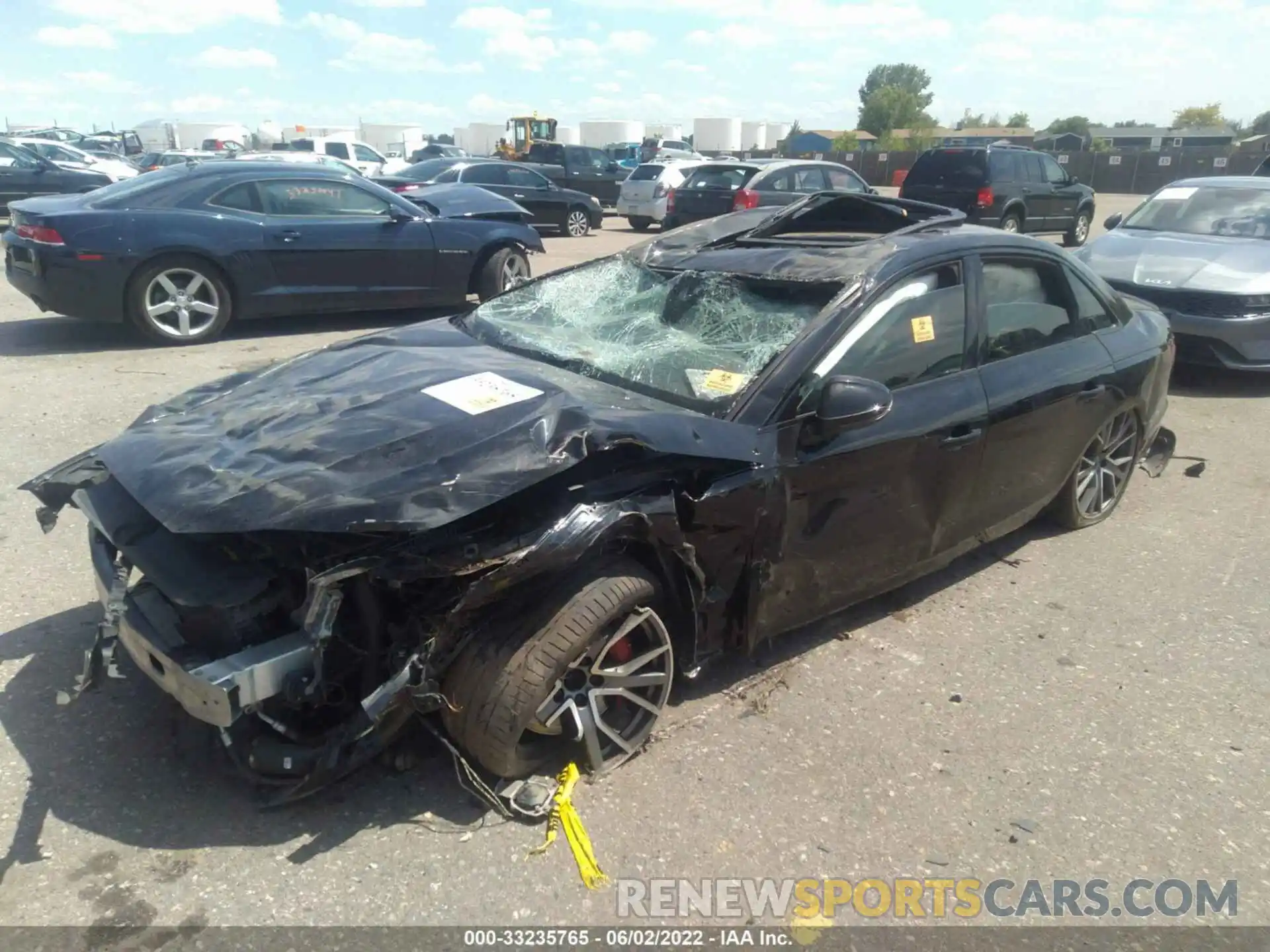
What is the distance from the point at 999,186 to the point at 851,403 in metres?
13.5

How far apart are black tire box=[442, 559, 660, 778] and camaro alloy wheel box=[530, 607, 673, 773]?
0.08 m

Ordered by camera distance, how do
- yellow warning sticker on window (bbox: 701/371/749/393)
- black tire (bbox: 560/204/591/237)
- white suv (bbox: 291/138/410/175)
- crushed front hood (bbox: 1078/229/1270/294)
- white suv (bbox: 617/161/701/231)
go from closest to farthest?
yellow warning sticker on window (bbox: 701/371/749/393)
crushed front hood (bbox: 1078/229/1270/294)
black tire (bbox: 560/204/591/237)
white suv (bbox: 617/161/701/231)
white suv (bbox: 291/138/410/175)


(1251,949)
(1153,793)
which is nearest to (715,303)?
(1153,793)

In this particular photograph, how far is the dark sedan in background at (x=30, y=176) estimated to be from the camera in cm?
1667

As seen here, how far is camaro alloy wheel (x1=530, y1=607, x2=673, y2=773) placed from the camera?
9.20 ft

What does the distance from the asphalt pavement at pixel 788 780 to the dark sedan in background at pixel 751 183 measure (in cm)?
1221

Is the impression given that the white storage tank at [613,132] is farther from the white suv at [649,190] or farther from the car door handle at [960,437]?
the car door handle at [960,437]

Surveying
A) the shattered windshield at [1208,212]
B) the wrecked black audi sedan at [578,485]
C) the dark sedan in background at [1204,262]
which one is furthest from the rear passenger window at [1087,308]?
the shattered windshield at [1208,212]

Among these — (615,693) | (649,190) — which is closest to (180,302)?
(615,693)

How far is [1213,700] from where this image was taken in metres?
3.45

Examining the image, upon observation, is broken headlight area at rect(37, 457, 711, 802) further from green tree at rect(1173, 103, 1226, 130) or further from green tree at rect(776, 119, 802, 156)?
green tree at rect(1173, 103, 1226, 130)

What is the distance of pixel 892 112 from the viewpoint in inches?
3465

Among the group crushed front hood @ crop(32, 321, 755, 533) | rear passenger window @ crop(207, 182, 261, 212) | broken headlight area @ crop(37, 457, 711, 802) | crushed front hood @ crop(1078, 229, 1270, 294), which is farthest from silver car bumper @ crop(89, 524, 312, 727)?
crushed front hood @ crop(1078, 229, 1270, 294)

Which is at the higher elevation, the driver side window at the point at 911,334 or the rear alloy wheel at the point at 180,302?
the driver side window at the point at 911,334
